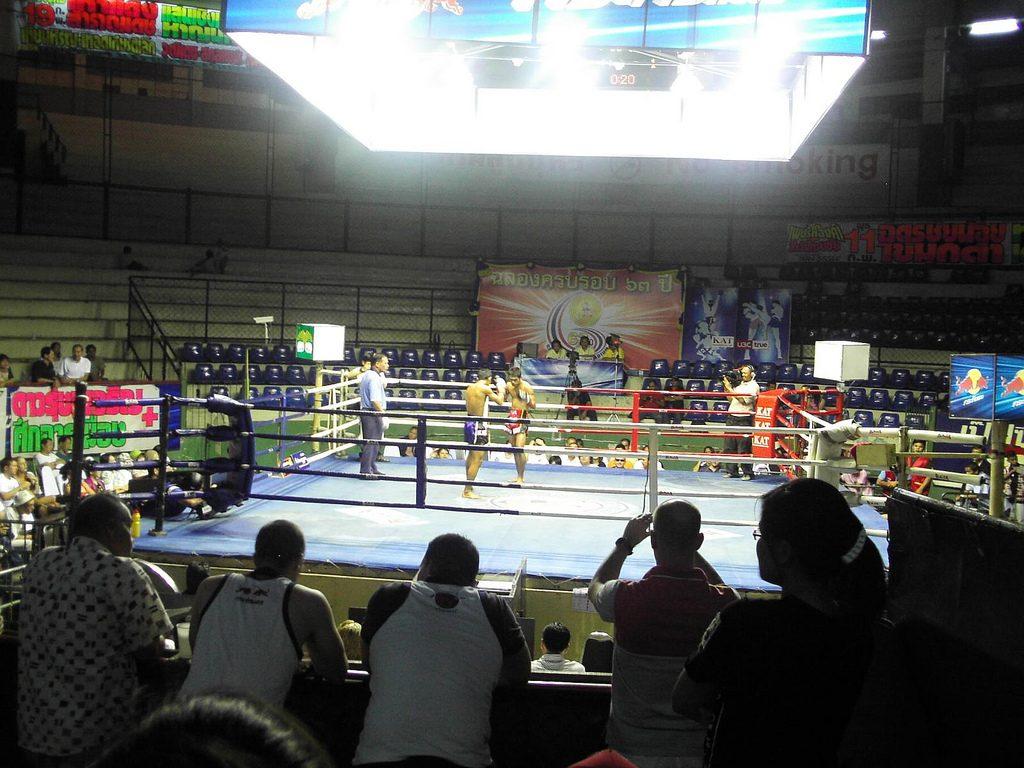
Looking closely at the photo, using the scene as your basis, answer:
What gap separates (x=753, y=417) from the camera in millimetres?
11258

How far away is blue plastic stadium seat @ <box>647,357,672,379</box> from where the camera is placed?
672 inches

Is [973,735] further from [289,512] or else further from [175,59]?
[175,59]

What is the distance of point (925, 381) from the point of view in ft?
54.2

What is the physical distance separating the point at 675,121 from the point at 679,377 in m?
10.0

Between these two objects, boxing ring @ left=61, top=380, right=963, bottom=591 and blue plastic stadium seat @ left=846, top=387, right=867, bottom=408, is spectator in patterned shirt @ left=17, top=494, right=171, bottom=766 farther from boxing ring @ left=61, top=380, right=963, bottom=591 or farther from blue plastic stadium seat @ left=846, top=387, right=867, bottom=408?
blue plastic stadium seat @ left=846, top=387, right=867, bottom=408

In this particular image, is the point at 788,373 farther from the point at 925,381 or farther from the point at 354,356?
the point at 354,356

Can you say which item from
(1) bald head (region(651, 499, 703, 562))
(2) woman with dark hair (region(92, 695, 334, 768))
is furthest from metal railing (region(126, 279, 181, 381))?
(2) woman with dark hair (region(92, 695, 334, 768))

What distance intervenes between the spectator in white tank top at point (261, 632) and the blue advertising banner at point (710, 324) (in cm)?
1574

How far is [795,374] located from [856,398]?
45.5 inches

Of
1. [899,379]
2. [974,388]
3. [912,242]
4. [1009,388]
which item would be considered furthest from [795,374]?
[1009,388]

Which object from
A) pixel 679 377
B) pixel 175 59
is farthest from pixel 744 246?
pixel 175 59

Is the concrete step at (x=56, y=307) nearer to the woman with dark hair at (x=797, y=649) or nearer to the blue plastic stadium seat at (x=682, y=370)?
the blue plastic stadium seat at (x=682, y=370)

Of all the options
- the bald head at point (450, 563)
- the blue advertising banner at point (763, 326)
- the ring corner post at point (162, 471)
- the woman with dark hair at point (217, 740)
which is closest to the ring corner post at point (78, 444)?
the ring corner post at point (162, 471)

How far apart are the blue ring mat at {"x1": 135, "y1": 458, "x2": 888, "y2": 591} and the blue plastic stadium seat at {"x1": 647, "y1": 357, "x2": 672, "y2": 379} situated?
6259 millimetres
